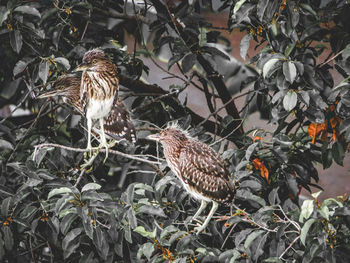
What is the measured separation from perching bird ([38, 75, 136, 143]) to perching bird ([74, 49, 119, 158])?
30 millimetres

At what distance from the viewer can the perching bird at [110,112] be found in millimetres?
2074

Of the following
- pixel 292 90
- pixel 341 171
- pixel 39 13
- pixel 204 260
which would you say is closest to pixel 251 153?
pixel 292 90

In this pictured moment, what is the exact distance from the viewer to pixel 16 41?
2162 mm

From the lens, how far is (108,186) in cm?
258

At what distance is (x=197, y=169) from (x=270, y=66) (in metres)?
0.43

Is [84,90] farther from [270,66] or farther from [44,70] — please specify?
[270,66]

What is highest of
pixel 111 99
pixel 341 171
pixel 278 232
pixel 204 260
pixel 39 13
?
pixel 39 13

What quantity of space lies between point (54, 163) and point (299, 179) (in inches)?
37.8

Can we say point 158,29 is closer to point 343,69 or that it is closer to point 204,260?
point 343,69

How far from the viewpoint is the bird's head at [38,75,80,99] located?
2.11 m

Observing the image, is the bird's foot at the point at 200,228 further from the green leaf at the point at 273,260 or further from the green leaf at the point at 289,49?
the green leaf at the point at 289,49

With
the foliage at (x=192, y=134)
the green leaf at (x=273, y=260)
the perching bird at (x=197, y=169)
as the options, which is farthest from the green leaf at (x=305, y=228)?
the perching bird at (x=197, y=169)

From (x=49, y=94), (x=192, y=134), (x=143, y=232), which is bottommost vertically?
(x=143, y=232)

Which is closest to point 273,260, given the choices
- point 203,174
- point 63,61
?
point 203,174
